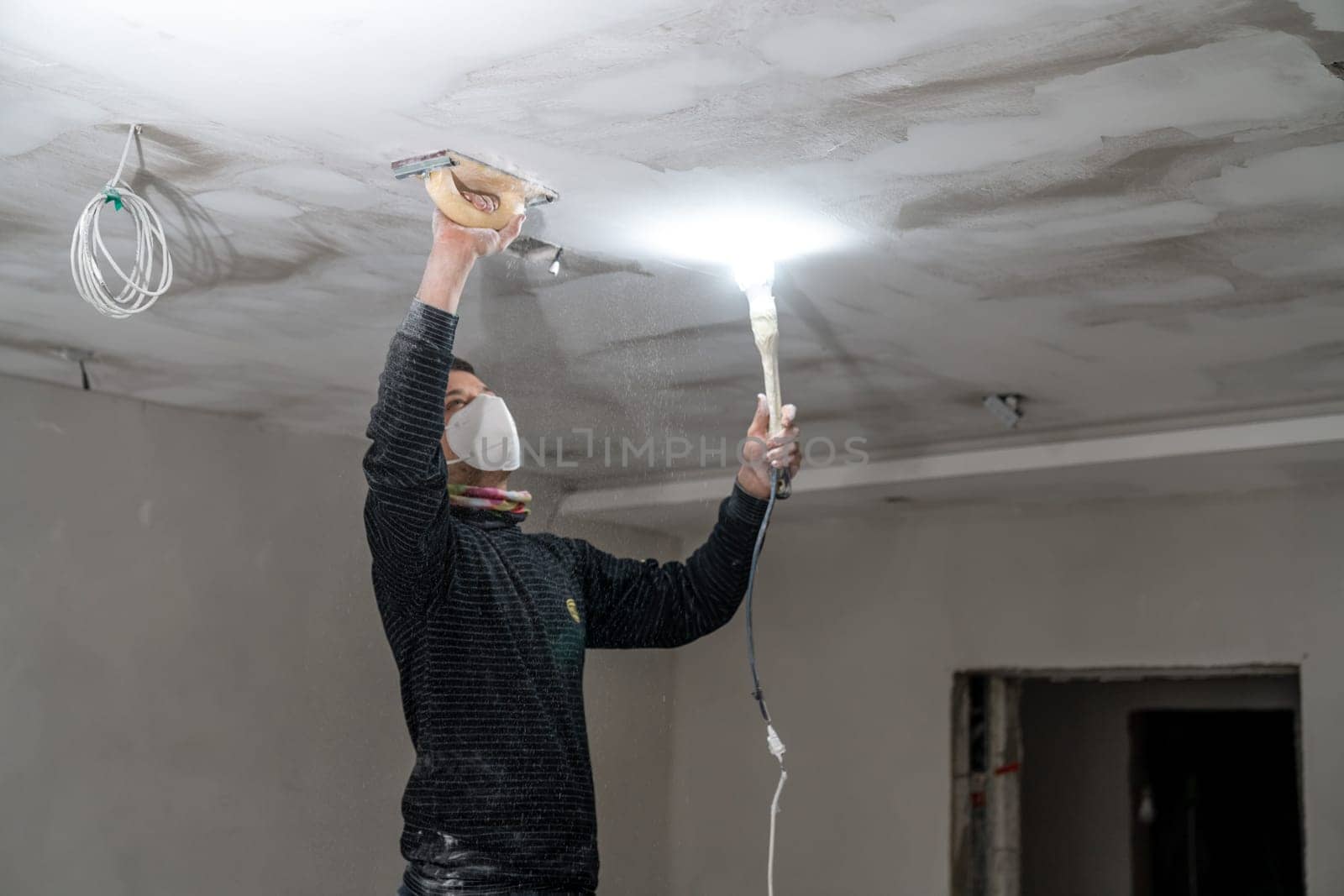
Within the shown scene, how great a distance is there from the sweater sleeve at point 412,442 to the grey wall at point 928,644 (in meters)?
3.40

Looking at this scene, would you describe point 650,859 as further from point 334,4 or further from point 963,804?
point 334,4

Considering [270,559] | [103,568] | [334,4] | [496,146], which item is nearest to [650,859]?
[270,559]

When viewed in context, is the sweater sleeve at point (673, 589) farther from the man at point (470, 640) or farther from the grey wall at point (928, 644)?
the grey wall at point (928, 644)

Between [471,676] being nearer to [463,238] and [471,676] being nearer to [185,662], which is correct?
[463,238]

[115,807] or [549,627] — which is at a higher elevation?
[549,627]

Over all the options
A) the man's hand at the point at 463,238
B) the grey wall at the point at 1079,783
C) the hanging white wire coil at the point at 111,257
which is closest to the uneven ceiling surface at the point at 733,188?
the hanging white wire coil at the point at 111,257

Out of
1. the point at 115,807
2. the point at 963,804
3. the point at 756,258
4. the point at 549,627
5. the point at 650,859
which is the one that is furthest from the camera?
the point at 650,859

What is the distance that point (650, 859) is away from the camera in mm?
5797

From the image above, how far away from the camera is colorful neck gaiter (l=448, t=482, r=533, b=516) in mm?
2689

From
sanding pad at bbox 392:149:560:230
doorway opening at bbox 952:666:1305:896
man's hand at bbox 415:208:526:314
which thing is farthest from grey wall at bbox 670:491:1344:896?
man's hand at bbox 415:208:526:314

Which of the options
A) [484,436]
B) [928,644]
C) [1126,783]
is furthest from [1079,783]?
[484,436]

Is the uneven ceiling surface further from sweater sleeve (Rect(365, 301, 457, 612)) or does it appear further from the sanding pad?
sweater sleeve (Rect(365, 301, 457, 612))

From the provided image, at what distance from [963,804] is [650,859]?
1.43m

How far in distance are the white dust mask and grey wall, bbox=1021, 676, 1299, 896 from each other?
14.6 ft
